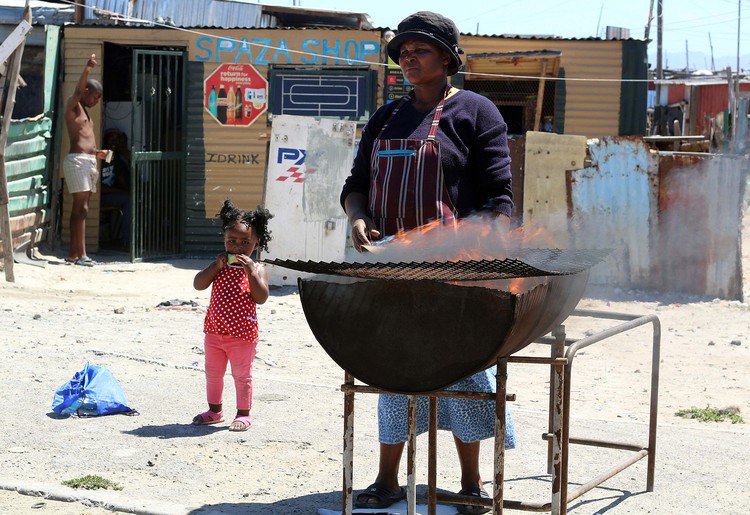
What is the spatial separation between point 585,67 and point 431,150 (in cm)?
982

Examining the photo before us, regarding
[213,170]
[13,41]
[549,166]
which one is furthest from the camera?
[213,170]

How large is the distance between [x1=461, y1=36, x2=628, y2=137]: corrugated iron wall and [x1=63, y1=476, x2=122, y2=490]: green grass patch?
9.52m

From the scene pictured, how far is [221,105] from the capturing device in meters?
13.0

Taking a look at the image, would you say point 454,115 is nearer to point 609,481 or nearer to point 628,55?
point 609,481

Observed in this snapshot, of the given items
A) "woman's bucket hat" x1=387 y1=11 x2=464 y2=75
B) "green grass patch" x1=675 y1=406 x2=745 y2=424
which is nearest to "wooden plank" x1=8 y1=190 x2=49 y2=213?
"green grass patch" x1=675 y1=406 x2=745 y2=424

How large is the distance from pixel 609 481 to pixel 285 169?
6.31m

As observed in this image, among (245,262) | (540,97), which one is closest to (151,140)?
(540,97)

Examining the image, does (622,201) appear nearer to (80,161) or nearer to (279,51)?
(279,51)

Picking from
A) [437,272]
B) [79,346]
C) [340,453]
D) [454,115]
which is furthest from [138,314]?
[437,272]

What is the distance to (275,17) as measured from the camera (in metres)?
16.6

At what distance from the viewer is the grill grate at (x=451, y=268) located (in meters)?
2.97

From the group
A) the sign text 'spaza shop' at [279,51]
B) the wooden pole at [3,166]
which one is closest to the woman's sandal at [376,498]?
the wooden pole at [3,166]

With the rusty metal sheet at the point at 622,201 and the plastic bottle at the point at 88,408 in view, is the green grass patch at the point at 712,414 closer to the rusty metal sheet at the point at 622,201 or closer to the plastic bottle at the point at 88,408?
the plastic bottle at the point at 88,408

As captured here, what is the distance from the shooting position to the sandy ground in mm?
4477
